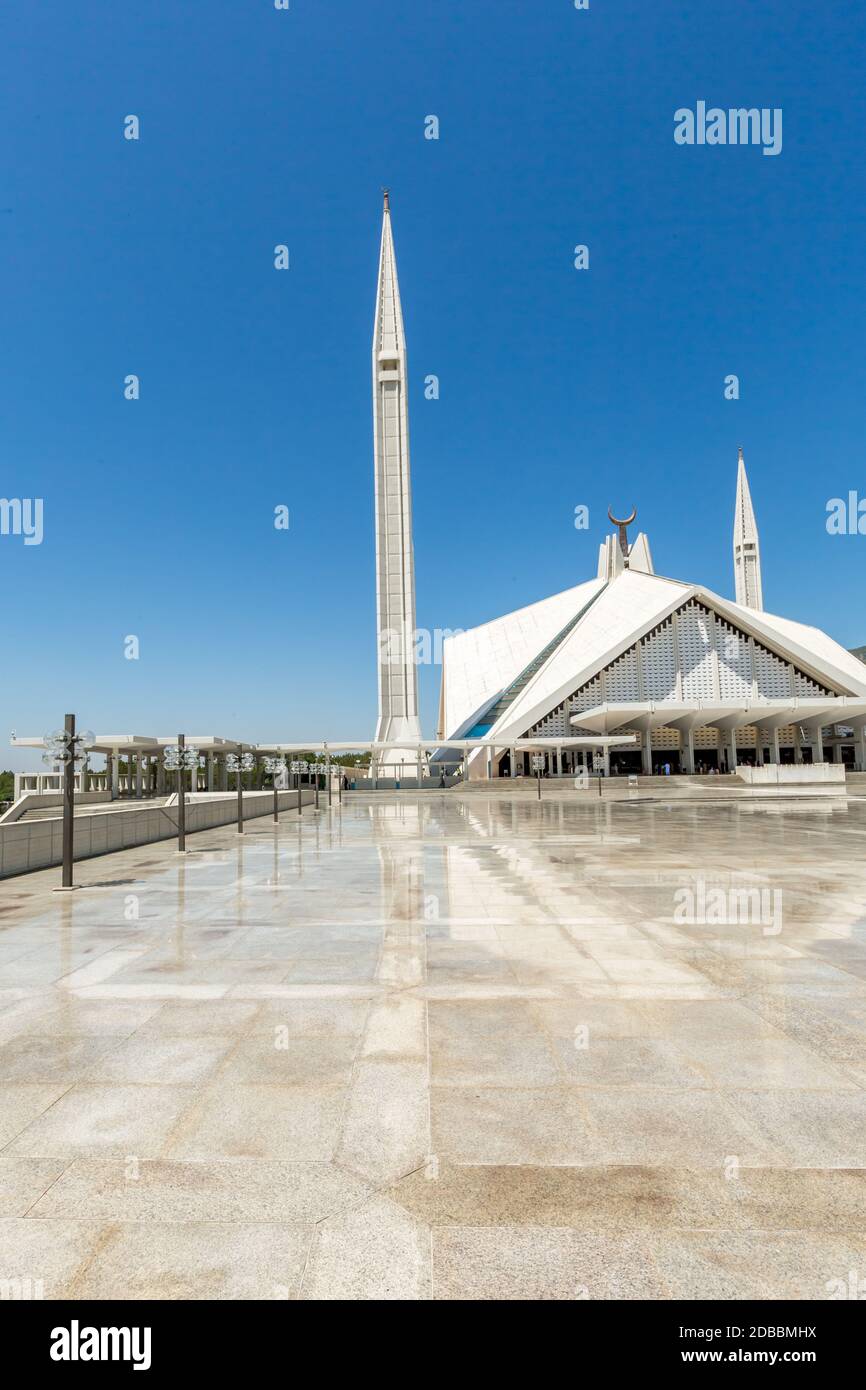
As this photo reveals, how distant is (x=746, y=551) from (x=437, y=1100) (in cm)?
9995

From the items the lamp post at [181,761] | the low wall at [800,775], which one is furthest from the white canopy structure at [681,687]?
the lamp post at [181,761]

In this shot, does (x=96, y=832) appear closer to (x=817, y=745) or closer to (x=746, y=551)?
(x=817, y=745)

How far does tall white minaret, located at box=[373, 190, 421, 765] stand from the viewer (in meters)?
60.2

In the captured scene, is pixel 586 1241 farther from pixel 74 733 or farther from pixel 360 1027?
pixel 74 733

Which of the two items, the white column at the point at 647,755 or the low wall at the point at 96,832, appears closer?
the low wall at the point at 96,832

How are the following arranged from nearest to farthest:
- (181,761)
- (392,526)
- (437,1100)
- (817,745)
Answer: (437,1100)
(181,761)
(817,745)
(392,526)

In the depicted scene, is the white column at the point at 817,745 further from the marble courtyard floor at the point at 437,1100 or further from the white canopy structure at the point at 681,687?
the marble courtyard floor at the point at 437,1100

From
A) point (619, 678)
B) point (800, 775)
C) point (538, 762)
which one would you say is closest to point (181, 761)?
point (538, 762)

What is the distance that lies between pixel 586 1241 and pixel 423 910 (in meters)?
6.01

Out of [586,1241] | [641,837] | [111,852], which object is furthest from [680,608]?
[586,1241]

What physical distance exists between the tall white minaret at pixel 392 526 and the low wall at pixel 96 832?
36.5m

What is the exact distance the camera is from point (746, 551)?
308 feet

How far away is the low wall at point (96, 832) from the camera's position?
12.2 metres

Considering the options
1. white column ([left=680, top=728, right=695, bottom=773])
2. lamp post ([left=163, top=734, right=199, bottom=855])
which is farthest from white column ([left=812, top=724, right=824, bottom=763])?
lamp post ([left=163, top=734, right=199, bottom=855])
